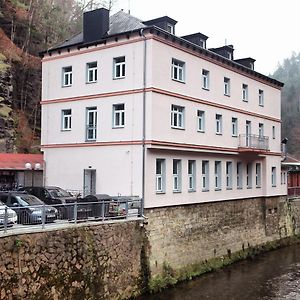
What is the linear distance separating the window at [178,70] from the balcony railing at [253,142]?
742cm

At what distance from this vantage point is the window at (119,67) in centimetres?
2367

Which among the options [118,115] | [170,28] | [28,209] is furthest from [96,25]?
[28,209]

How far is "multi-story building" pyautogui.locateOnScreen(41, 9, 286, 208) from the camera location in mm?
22500

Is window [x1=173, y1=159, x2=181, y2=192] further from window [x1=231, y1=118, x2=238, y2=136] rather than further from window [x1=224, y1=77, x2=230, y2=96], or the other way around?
window [x1=224, y1=77, x2=230, y2=96]

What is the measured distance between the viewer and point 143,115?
22344mm

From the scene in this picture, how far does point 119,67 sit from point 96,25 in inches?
125

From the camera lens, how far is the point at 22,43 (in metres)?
44.4

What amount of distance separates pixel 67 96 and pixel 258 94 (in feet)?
47.0

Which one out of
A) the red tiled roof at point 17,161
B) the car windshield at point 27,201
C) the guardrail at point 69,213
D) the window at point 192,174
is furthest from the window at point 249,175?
the car windshield at point 27,201

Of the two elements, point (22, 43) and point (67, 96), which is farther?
point (22, 43)

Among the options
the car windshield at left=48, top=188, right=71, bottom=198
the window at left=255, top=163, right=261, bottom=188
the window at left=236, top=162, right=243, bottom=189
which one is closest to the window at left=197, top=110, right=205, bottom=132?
the window at left=236, top=162, right=243, bottom=189

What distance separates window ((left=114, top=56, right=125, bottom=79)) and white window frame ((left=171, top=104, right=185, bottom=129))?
3.13 metres

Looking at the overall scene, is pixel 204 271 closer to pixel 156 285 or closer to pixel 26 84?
pixel 156 285

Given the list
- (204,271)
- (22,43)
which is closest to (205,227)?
(204,271)
